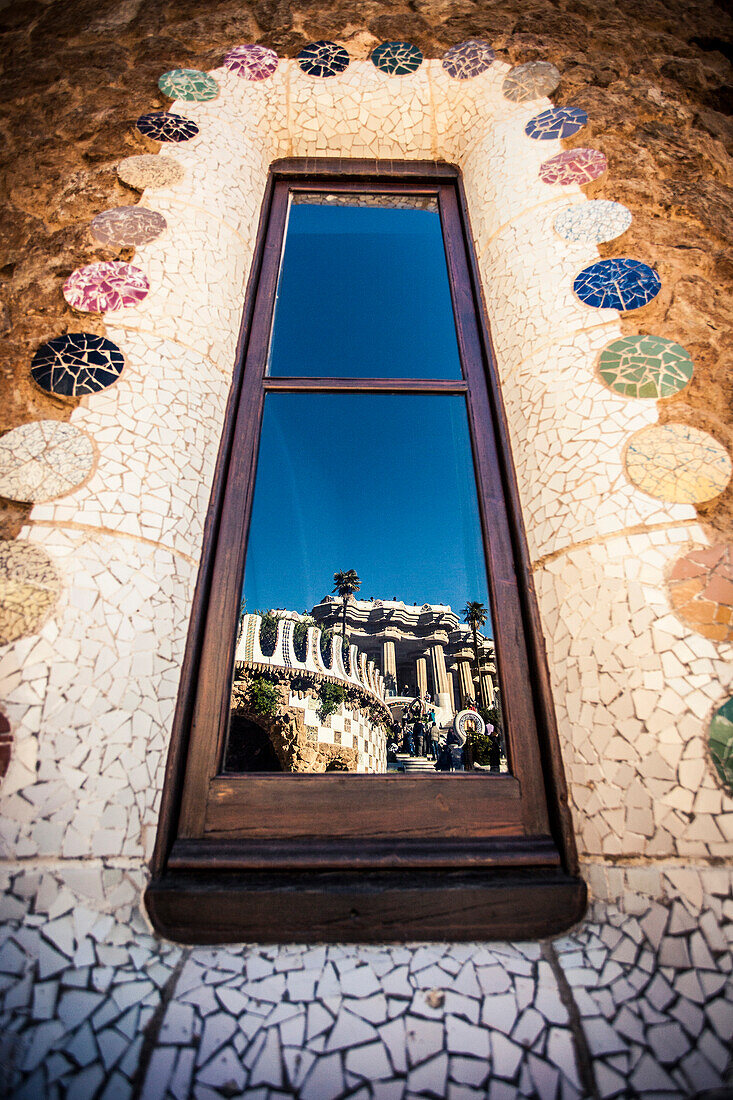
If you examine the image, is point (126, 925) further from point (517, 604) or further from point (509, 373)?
point (509, 373)

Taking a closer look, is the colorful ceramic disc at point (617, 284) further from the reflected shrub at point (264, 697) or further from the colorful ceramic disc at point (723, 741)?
the reflected shrub at point (264, 697)

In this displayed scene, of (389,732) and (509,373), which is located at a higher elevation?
(509,373)

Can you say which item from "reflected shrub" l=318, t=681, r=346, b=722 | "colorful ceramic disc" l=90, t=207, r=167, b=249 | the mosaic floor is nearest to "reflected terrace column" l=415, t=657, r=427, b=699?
"reflected shrub" l=318, t=681, r=346, b=722

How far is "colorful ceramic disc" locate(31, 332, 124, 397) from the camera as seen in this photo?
4.15ft

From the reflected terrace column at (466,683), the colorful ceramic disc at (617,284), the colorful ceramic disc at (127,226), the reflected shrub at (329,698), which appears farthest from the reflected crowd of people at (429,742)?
the colorful ceramic disc at (127,226)

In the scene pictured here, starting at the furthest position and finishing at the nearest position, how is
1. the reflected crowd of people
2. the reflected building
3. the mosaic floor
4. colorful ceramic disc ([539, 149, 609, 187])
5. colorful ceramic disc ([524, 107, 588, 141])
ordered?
colorful ceramic disc ([524, 107, 588, 141]) < colorful ceramic disc ([539, 149, 609, 187]) < the reflected building < the reflected crowd of people < the mosaic floor

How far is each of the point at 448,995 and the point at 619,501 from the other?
95 cm

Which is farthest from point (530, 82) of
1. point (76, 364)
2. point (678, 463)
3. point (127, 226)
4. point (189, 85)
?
point (76, 364)

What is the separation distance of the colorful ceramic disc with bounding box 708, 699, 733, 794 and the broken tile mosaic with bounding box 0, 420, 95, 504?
4.41 ft

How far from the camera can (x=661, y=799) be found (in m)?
0.92

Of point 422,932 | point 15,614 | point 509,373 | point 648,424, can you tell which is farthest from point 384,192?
point 422,932

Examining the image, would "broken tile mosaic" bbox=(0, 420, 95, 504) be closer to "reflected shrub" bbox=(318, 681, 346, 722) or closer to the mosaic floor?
the mosaic floor

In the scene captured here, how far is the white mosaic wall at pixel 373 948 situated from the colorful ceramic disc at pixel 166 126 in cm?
52

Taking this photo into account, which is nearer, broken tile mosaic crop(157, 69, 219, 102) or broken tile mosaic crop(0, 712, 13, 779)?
broken tile mosaic crop(0, 712, 13, 779)
